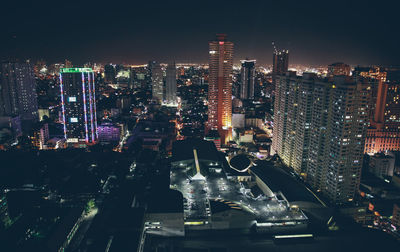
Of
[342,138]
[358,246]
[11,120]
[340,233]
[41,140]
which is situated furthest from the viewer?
[11,120]

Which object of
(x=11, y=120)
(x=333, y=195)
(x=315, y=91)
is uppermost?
(x=315, y=91)

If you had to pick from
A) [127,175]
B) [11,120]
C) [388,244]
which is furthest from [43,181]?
[388,244]

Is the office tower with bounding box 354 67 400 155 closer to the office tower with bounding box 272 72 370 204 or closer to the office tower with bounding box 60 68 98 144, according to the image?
the office tower with bounding box 272 72 370 204

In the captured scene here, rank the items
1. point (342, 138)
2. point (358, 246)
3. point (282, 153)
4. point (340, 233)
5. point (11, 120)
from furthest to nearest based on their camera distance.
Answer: point (11, 120) < point (282, 153) < point (342, 138) < point (340, 233) < point (358, 246)

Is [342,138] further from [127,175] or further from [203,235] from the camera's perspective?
[127,175]

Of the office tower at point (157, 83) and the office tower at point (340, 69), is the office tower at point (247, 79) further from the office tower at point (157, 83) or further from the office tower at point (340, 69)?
the office tower at point (340, 69)

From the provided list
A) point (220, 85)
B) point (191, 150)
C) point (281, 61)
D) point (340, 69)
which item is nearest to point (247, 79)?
point (281, 61)

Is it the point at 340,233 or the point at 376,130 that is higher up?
the point at 376,130
